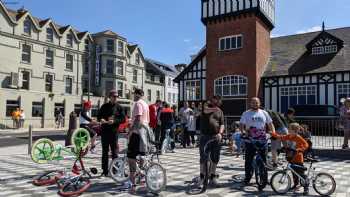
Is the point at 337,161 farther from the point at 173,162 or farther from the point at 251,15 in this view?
the point at 251,15

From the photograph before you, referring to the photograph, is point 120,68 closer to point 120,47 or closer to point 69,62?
point 120,47

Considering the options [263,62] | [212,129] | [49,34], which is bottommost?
[212,129]

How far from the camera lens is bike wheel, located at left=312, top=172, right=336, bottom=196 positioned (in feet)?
22.2

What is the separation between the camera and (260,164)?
23.2 feet

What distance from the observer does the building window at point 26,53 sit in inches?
1395

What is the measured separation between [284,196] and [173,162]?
4607mm

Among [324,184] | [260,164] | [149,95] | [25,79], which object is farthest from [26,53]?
[324,184]

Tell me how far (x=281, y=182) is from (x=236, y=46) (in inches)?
806

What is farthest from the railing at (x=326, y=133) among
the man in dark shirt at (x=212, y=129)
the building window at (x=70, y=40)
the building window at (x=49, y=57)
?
the building window at (x=70, y=40)

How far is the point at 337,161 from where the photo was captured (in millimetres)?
11695

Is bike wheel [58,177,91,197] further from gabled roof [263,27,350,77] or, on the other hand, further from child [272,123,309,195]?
gabled roof [263,27,350,77]

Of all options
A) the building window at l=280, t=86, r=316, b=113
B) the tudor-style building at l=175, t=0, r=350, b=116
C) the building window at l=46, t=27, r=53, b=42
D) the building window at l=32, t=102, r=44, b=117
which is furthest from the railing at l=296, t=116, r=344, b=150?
the building window at l=46, t=27, r=53, b=42

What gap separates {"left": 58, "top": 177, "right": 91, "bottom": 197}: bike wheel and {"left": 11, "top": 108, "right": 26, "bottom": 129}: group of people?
27097 millimetres

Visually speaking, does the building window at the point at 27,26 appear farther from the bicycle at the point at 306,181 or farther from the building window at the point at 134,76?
the bicycle at the point at 306,181
